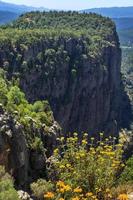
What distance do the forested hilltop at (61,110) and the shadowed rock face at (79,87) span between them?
0.68 feet

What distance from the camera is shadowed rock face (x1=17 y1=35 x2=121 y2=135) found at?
12850cm

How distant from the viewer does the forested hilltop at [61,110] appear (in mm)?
23766

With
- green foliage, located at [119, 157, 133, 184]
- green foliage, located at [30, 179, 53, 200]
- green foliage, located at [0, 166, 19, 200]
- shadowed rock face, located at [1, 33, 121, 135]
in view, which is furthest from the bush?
shadowed rock face, located at [1, 33, 121, 135]

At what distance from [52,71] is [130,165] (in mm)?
87090

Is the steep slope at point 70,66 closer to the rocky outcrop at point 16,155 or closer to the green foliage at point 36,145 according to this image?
the green foliage at point 36,145

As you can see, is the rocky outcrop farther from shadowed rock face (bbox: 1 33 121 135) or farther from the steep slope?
shadowed rock face (bbox: 1 33 121 135)

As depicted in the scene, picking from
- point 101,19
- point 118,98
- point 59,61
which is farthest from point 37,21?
point 59,61

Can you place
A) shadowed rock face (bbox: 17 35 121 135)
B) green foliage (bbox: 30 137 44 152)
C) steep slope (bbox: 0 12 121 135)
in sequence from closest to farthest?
green foliage (bbox: 30 137 44 152)
steep slope (bbox: 0 12 121 135)
shadowed rock face (bbox: 17 35 121 135)

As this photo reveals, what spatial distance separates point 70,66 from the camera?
143375 mm

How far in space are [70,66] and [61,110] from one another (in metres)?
12.1

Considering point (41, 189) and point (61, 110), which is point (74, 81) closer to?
point (61, 110)

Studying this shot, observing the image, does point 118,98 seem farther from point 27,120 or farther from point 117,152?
point 117,152

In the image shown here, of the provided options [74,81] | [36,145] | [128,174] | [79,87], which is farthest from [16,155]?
[79,87]

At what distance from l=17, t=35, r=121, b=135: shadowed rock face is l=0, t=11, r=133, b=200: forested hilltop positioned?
21 cm
